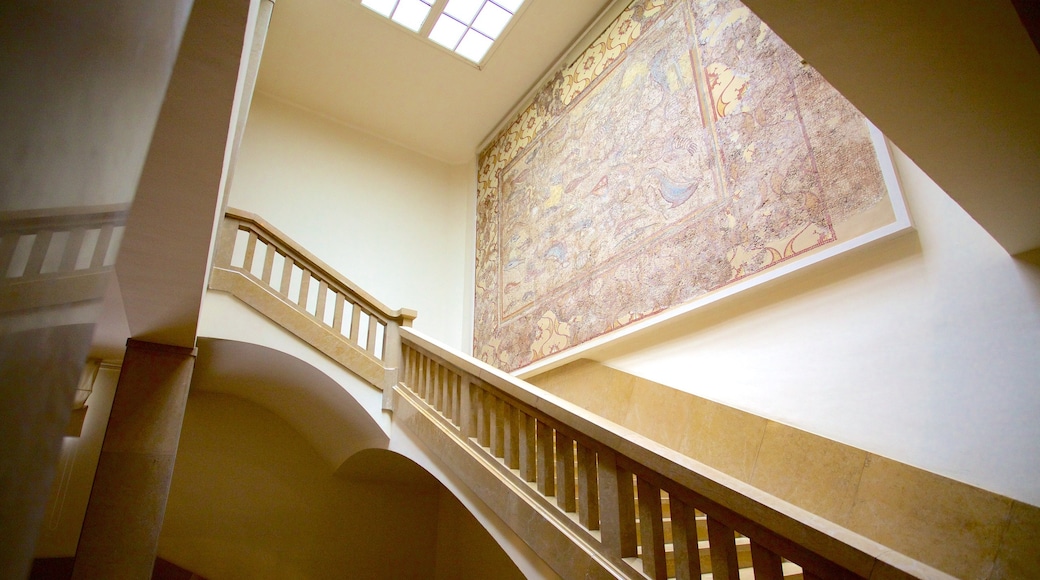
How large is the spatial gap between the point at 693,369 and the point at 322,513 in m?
4.98

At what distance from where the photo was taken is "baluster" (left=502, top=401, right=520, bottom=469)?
12.1 feet

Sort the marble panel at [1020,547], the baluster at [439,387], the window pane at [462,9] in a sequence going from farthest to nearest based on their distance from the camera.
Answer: the window pane at [462,9] → the baluster at [439,387] → the marble panel at [1020,547]

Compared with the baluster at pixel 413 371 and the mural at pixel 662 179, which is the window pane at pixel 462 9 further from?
the baluster at pixel 413 371

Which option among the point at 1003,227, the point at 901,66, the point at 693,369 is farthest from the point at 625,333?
the point at 901,66

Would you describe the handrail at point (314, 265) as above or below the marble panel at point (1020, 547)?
above

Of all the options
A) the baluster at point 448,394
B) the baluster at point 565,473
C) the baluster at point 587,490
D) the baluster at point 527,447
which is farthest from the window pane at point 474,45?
the baluster at point 587,490

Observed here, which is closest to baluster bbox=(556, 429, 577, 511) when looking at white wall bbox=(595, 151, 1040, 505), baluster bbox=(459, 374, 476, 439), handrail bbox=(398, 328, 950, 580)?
handrail bbox=(398, 328, 950, 580)

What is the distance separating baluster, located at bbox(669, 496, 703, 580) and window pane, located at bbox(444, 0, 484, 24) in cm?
738

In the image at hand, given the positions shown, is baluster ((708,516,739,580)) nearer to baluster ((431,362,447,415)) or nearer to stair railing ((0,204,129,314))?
stair railing ((0,204,129,314))

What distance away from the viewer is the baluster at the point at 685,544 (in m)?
2.51

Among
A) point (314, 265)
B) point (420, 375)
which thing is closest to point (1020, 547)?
point (420, 375)

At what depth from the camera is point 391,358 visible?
5.55m

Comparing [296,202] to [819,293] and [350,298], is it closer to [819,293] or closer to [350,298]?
[350,298]

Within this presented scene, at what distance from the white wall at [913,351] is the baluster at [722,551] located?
1947 mm
